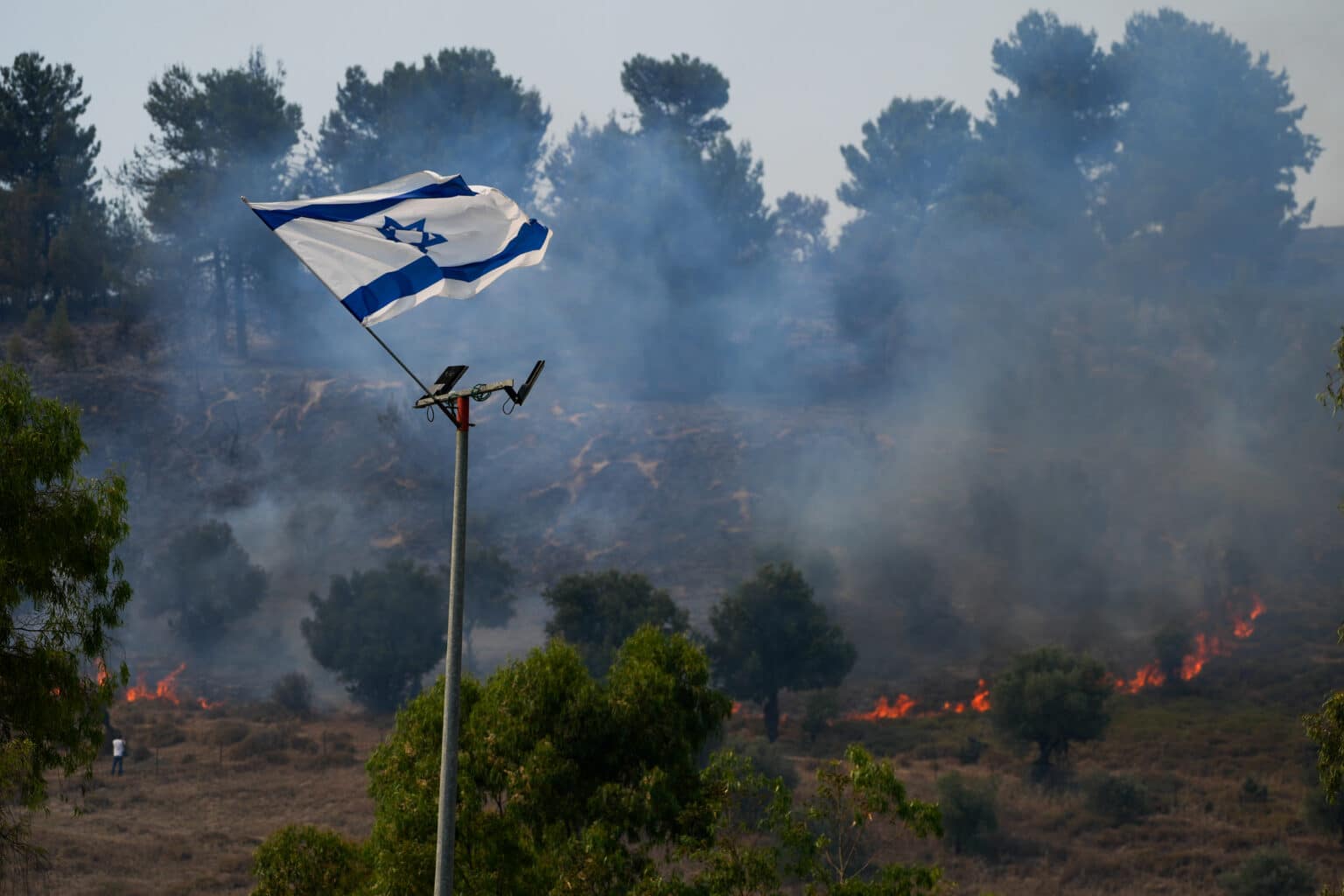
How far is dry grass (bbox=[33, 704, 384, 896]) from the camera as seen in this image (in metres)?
31.5

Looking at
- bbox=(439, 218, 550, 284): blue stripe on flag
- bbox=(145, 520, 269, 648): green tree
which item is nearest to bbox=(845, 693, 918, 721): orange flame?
bbox=(145, 520, 269, 648): green tree

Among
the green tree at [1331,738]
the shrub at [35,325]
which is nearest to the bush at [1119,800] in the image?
the green tree at [1331,738]

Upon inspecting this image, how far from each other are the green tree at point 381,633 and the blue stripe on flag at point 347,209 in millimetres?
44448

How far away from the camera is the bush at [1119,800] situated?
39500mm

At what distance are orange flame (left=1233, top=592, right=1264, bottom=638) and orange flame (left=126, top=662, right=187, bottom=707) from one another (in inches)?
2113

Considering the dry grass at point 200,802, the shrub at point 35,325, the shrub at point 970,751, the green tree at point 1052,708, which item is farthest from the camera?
the shrub at point 35,325

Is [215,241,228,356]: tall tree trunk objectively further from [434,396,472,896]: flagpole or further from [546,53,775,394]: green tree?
[434,396,472,896]: flagpole

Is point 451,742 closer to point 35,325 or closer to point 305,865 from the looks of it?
point 305,865

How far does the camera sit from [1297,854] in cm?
3584

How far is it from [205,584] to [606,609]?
→ 987 inches

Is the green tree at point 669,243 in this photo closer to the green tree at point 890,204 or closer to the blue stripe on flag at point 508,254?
the green tree at point 890,204

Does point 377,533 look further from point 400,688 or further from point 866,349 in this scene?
point 866,349

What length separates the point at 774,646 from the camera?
56031 mm

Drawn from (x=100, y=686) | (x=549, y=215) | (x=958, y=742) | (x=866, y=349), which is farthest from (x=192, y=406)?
(x=100, y=686)
